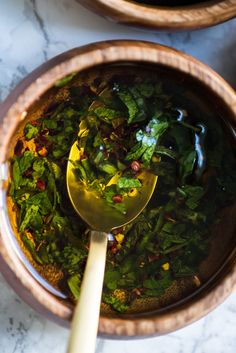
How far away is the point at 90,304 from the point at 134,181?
9.3 inches

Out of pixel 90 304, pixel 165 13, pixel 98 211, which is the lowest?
pixel 90 304

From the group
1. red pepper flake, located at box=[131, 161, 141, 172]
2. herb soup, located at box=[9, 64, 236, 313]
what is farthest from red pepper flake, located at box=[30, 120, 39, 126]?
red pepper flake, located at box=[131, 161, 141, 172]

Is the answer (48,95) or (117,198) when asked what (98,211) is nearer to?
(117,198)

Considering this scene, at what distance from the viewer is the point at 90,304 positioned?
36.3 inches

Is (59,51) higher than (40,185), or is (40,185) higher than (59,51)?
(59,51)

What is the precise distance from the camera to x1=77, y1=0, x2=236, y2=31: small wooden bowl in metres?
0.97

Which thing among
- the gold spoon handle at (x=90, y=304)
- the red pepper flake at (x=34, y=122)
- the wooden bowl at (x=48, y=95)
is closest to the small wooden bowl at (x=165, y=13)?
the wooden bowl at (x=48, y=95)

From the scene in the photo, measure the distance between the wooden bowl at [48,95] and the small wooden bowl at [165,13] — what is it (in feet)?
0.12

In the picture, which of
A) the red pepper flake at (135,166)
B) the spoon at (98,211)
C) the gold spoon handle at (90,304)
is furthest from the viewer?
the red pepper flake at (135,166)

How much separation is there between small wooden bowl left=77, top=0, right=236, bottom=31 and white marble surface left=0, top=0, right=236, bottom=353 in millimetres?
109

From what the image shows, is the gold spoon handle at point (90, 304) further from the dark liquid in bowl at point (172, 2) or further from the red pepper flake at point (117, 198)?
the dark liquid in bowl at point (172, 2)

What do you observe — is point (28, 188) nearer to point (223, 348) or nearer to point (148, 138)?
point (148, 138)

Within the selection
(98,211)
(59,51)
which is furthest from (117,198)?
(59,51)

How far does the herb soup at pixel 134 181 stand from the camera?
1.05 meters
